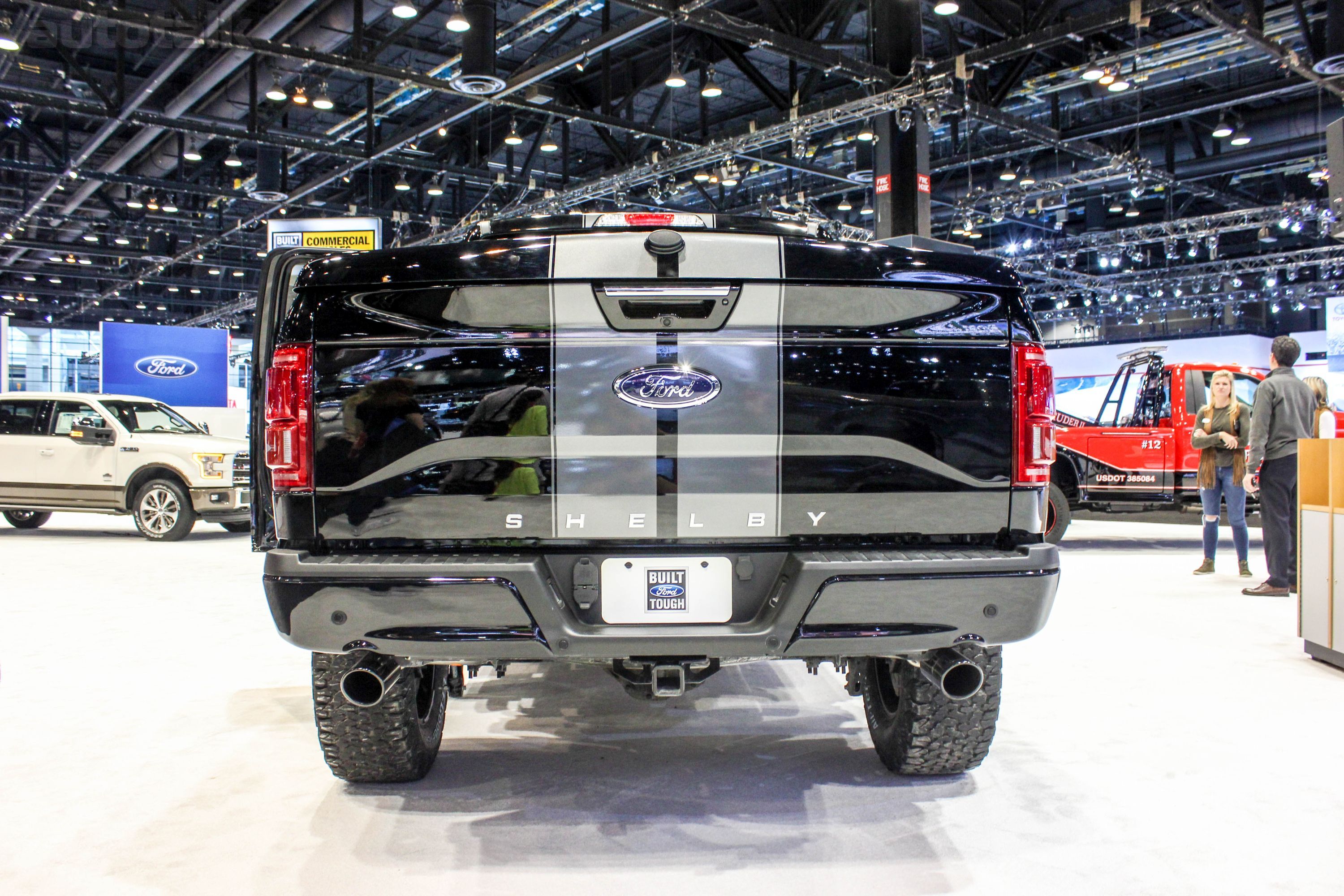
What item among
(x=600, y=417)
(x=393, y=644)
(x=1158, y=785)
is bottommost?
A: (x=1158, y=785)

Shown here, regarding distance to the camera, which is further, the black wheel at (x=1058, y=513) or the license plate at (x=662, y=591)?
the black wheel at (x=1058, y=513)

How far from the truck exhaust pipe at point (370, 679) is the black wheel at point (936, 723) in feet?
4.42

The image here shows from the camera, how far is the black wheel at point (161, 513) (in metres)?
10.2

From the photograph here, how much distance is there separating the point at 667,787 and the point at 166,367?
18.9 metres

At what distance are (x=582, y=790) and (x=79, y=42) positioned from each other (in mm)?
15152

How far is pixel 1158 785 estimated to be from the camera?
2.86 metres

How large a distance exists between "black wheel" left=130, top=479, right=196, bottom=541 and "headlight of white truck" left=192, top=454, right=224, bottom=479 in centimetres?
33

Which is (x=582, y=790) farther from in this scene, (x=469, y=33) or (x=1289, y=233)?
(x=1289, y=233)

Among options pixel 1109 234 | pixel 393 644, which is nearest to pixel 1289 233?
pixel 1109 234

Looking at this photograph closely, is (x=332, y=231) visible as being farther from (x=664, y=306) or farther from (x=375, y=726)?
(x=664, y=306)

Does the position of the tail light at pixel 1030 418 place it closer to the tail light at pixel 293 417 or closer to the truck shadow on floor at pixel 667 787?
the truck shadow on floor at pixel 667 787

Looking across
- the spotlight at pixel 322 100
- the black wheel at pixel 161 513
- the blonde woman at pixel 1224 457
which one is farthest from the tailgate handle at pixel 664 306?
the spotlight at pixel 322 100

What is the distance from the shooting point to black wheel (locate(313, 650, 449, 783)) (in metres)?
2.53

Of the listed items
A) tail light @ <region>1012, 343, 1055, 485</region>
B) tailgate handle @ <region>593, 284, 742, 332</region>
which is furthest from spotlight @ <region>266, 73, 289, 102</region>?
tail light @ <region>1012, 343, 1055, 485</region>
